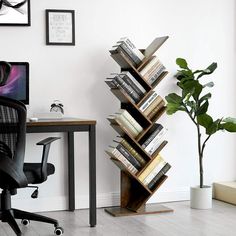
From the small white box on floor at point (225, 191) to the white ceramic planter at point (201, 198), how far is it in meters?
0.29

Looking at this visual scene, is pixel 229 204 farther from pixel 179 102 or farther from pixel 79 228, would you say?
pixel 79 228

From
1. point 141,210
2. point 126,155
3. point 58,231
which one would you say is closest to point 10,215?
point 58,231

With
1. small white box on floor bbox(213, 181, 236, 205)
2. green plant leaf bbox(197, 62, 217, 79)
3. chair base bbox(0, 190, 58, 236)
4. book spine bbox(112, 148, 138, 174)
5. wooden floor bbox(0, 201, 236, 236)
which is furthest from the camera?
small white box on floor bbox(213, 181, 236, 205)

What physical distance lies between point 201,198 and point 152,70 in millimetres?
1201

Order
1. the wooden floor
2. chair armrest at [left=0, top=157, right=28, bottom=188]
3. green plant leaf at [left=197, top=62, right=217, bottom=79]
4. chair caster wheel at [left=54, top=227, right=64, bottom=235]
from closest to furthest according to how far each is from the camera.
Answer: chair armrest at [left=0, top=157, right=28, bottom=188] → chair caster wheel at [left=54, top=227, right=64, bottom=235] → the wooden floor → green plant leaf at [left=197, top=62, right=217, bottom=79]

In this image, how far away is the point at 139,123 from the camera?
4.66 m

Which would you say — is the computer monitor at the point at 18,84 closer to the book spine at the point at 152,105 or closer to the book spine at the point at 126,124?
the book spine at the point at 126,124

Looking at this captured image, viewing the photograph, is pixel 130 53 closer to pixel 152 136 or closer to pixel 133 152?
pixel 152 136

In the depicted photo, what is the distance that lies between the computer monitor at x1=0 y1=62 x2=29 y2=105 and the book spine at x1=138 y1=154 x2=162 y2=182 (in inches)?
45.8

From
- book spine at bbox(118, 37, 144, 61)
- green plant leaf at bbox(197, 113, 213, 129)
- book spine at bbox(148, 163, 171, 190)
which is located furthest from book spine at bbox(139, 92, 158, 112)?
book spine at bbox(148, 163, 171, 190)

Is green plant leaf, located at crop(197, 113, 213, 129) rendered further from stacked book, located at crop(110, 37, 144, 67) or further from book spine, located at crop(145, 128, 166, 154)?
stacked book, located at crop(110, 37, 144, 67)

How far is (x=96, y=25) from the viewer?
4.82 metres

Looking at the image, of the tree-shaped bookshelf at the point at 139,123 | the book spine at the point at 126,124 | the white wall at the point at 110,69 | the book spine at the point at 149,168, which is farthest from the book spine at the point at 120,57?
the book spine at the point at 149,168

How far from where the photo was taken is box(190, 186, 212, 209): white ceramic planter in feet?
15.5
